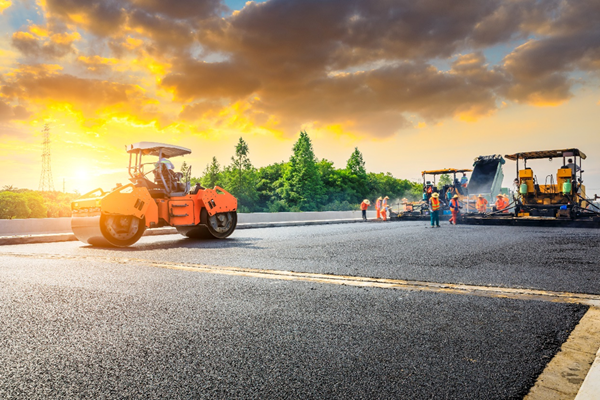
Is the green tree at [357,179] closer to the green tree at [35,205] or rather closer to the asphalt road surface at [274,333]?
the green tree at [35,205]

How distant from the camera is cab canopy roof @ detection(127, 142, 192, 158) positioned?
1237cm

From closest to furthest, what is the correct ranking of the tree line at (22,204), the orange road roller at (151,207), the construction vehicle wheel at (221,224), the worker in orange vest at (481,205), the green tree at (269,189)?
the orange road roller at (151,207) → the construction vehicle wheel at (221,224) → the worker in orange vest at (481,205) → the tree line at (22,204) → the green tree at (269,189)

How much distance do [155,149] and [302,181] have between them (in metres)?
62.1

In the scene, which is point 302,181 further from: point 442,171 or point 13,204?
point 442,171

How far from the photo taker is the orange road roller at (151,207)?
11.2 meters

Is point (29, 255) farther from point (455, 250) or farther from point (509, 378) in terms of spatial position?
point (509, 378)

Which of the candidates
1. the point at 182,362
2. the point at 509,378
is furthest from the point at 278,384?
the point at 509,378


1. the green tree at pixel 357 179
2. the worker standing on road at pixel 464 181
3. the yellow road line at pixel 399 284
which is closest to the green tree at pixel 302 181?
the green tree at pixel 357 179

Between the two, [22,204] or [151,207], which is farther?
[22,204]

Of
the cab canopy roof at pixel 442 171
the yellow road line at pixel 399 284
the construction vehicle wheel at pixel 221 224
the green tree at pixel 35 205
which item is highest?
the cab canopy roof at pixel 442 171

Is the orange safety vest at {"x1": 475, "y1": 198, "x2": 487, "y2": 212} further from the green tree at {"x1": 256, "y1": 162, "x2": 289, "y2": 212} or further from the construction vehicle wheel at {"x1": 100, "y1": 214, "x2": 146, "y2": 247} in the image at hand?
the green tree at {"x1": 256, "y1": 162, "x2": 289, "y2": 212}

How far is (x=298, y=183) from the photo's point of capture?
74812 millimetres

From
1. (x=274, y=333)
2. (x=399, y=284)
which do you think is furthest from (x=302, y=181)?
(x=274, y=333)

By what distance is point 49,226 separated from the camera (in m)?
15.9
